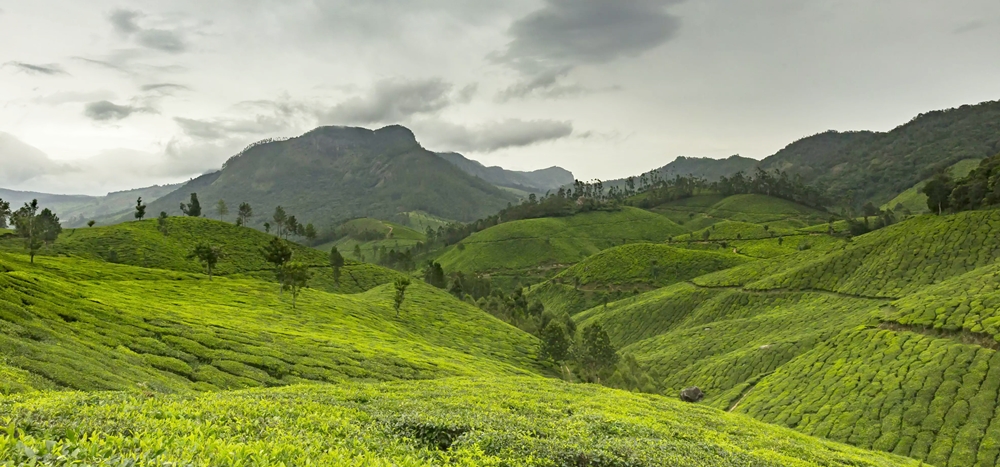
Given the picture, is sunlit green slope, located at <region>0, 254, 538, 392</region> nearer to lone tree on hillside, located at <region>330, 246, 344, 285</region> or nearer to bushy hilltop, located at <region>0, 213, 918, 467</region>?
bushy hilltop, located at <region>0, 213, 918, 467</region>

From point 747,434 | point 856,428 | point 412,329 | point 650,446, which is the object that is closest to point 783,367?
point 856,428

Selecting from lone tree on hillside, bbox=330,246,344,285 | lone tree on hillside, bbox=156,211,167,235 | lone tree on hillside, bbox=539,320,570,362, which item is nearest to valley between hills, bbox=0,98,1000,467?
lone tree on hillside, bbox=539,320,570,362

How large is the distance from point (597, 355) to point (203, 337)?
7198 centimetres

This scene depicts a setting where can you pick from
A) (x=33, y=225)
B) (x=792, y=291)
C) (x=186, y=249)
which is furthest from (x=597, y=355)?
(x=33, y=225)

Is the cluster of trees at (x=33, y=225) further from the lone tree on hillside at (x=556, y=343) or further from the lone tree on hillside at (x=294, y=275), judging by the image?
the lone tree on hillside at (x=556, y=343)

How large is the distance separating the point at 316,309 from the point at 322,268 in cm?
8018

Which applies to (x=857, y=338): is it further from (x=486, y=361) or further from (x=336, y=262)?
(x=336, y=262)

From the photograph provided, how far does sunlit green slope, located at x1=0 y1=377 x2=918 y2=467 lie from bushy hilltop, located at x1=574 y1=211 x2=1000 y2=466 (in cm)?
3840

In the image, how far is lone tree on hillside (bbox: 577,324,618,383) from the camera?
97438 mm

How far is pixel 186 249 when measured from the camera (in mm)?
155625

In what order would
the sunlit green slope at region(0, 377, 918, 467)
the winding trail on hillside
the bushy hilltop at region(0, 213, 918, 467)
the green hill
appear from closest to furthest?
the sunlit green slope at region(0, 377, 918, 467)
the bushy hilltop at region(0, 213, 918, 467)
the winding trail on hillside
the green hill

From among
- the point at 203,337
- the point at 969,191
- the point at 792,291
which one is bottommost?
the point at 792,291

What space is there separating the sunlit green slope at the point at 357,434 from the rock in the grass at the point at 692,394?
6054 centimetres

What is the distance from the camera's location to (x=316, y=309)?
326 feet
